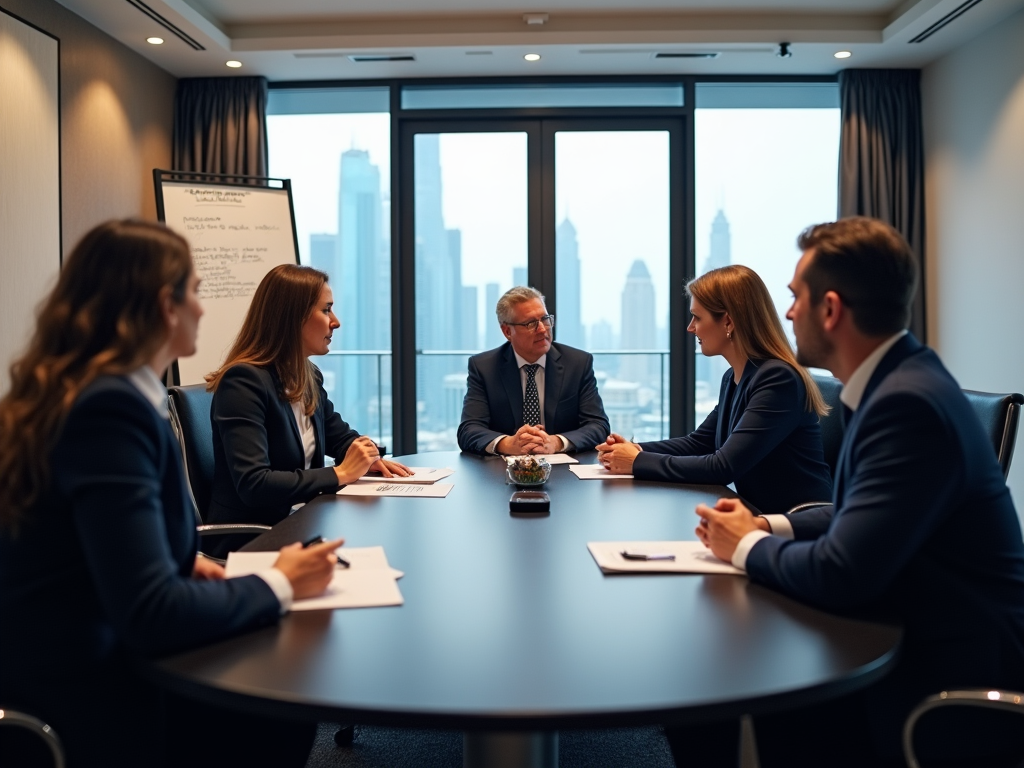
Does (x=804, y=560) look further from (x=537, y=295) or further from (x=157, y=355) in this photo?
(x=537, y=295)

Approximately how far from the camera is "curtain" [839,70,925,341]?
17.8 feet

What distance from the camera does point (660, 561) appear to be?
1.65 m

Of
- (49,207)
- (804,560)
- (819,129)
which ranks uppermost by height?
(819,129)

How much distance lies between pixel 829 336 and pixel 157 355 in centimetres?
107

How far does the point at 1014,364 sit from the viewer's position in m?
4.68

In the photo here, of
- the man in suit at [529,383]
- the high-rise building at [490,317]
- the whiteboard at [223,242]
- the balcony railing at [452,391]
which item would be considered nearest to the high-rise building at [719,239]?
the balcony railing at [452,391]

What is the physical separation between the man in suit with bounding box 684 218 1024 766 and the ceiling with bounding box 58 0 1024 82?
3783 millimetres

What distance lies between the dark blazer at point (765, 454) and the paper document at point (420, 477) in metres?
0.59

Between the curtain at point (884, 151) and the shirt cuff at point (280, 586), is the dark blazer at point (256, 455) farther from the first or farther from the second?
the curtain at point (884, 151)

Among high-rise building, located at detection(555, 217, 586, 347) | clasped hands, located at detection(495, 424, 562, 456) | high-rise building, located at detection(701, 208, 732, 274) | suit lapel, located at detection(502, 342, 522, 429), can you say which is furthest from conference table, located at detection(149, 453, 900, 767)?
high-rise building, located at detection(701, 208, 732, 274)

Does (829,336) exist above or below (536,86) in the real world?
below

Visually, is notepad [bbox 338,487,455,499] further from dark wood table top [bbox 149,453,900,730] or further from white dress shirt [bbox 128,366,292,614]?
white dress shirt [bbox 128,366,292,614]

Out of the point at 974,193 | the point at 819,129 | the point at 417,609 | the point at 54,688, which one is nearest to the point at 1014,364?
the point at 974,193

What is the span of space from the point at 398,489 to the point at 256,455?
1.28 ft
